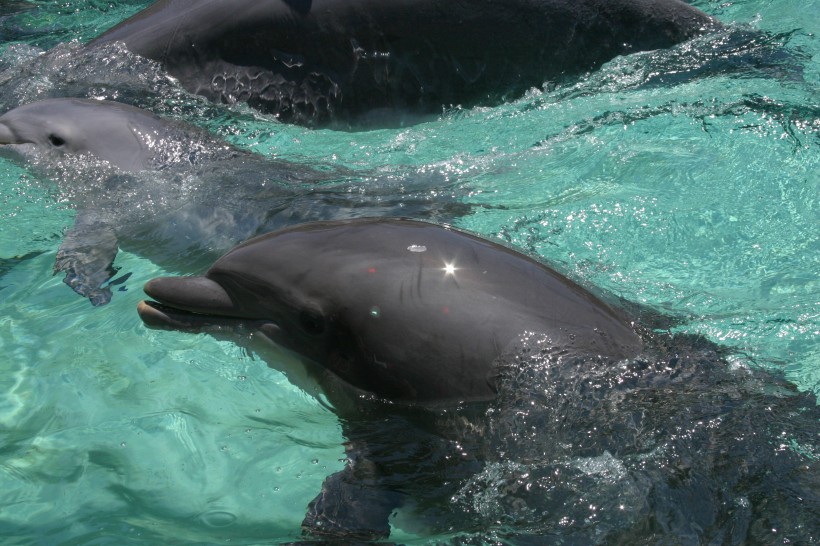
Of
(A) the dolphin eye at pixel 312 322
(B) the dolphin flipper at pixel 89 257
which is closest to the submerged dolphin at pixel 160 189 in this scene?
(B) the dolphin flipper at pixel 89 257

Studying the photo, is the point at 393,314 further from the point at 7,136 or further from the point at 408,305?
the point at 7,136

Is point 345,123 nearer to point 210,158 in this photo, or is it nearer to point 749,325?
point 210,158

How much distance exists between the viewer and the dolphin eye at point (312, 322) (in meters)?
4.49

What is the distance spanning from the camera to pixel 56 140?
25.5ft

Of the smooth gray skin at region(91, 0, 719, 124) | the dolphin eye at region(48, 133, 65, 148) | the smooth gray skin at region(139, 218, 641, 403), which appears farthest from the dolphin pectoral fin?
the smooth gray skin at region(91, 0, 719, 124)

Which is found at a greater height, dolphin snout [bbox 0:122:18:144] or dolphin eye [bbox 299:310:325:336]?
dolphin eye [bbox 299:310:325:336]

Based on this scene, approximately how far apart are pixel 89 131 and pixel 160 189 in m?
1.00

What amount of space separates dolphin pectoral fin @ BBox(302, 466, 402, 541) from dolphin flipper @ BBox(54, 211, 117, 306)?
2.79 meters

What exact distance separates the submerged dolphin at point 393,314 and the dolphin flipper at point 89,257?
2.01 meters

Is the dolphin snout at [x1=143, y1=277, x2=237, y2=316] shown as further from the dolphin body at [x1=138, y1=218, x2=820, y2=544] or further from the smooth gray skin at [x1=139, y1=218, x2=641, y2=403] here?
the dolphin body at [x1=138, y1=218, x2=820, y2=544]

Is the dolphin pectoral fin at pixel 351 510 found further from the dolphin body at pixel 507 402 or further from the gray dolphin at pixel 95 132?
the gray dolphin at pixel 95 132

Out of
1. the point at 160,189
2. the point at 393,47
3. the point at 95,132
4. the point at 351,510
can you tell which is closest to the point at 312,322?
the point at 351,510

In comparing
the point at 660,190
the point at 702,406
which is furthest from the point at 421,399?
the point at 660,190

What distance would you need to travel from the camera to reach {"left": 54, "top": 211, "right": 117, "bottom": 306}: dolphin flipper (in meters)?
6.41
